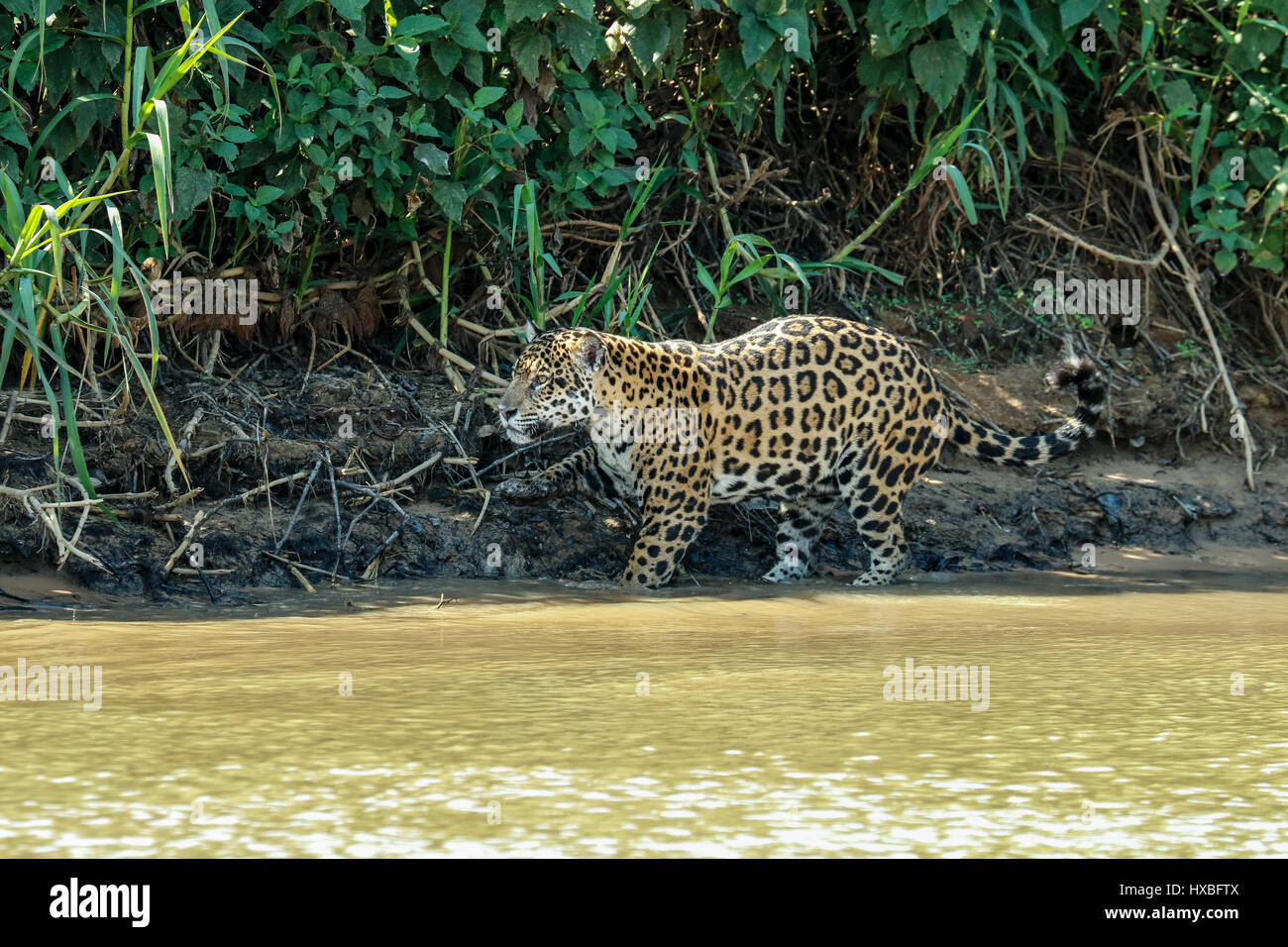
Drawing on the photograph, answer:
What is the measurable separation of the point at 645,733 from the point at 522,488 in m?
2.97

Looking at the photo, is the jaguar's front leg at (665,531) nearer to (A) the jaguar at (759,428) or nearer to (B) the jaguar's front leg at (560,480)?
(A) the jaguar at (759,428)

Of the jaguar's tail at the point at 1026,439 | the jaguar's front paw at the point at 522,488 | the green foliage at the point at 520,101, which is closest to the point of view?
the green foliage at the point at 520,101

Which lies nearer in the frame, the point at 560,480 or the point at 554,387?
the point at 554,387

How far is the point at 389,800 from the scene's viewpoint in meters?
2.60

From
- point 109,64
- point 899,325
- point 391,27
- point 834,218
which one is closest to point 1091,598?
point 899,325

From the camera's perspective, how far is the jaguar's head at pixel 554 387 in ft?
19.2

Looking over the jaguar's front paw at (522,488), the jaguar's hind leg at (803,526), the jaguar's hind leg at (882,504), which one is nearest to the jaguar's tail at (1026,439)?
the jaguar's hind leg at (882,504)

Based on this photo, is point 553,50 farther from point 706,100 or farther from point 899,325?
point 899,325

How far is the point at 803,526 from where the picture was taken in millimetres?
6367

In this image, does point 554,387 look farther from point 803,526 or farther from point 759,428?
point 803,526

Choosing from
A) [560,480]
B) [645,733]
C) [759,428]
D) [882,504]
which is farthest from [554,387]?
[645,733]

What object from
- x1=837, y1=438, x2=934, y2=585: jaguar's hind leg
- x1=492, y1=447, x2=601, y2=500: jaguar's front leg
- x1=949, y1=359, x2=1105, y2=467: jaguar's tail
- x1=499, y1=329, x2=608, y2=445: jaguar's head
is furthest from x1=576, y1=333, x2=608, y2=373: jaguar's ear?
x1=949, y1=359, x2=1105, y2=467: jaguar's tail
